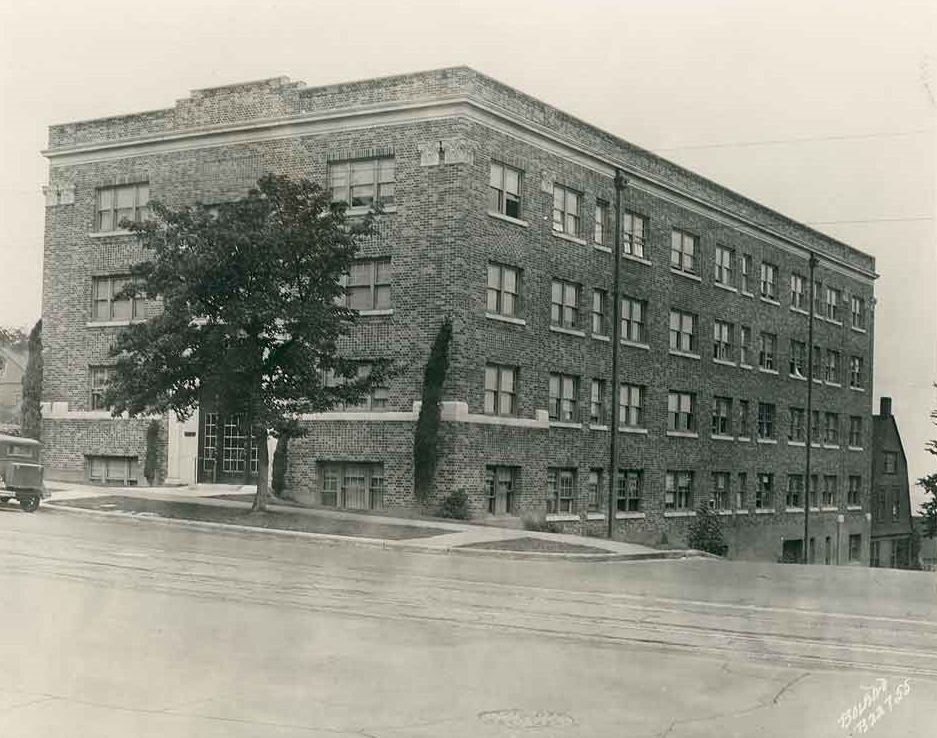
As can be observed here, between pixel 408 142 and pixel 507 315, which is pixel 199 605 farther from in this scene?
pixel 507 315

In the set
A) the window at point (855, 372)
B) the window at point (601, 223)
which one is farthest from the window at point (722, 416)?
the window at point (855, 372)

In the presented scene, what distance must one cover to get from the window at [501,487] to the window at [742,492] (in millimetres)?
13609

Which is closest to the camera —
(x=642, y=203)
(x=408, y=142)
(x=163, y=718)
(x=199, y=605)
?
(x=163, y=718)

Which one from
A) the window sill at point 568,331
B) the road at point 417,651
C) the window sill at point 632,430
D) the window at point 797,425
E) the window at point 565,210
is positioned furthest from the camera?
the window at point 797,425

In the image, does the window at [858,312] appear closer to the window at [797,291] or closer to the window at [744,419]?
the window at [797,291]

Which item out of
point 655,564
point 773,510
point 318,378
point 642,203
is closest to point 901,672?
point 655,564

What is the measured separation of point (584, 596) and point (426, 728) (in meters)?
8.01

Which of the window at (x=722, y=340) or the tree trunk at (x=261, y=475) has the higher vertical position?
the window at (x=722, y=340)

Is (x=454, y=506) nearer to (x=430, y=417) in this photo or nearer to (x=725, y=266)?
(x=430, y=417)

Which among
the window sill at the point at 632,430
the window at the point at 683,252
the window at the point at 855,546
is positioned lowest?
the window at the point at 855,546

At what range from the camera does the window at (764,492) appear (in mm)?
41344

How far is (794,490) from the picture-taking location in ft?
145

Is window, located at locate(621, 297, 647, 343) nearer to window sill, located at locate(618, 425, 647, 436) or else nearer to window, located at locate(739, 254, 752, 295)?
window sill, located at locate(618, 425, 647, 436)

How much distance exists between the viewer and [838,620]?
14273 millimetres
